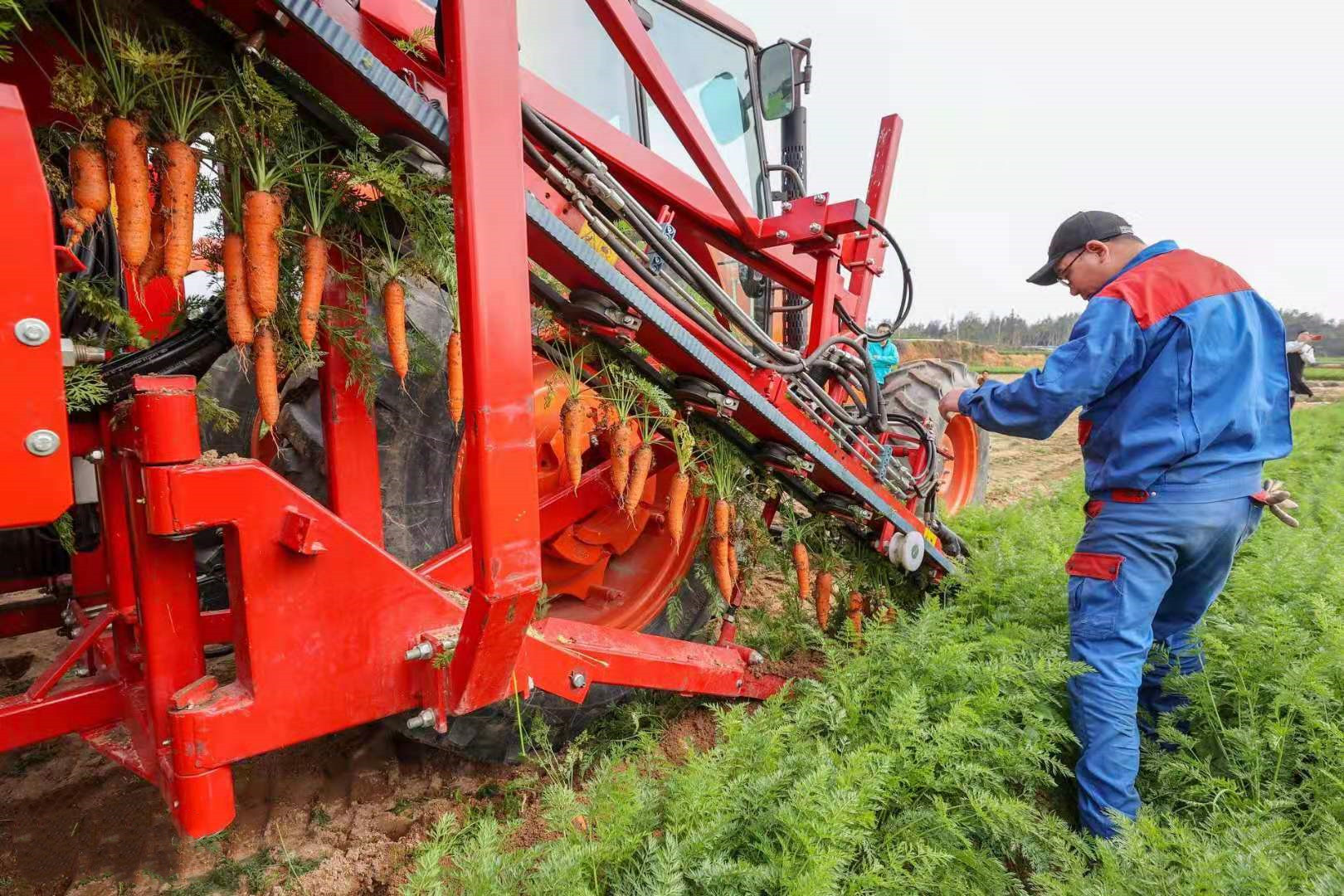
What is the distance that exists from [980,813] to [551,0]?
11.3 ft

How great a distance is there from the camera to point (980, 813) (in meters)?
2.00

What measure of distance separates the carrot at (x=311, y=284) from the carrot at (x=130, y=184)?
1.00ft

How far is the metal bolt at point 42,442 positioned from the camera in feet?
3.83

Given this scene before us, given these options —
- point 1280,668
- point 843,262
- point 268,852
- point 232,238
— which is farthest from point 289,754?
point 1280,668

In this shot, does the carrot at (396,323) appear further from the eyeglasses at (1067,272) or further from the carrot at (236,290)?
the eyeglasses at (1067,272)

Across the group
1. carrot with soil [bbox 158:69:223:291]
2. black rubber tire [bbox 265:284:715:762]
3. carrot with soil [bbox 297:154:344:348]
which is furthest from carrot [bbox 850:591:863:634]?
carrot with soil [bbox 158:69:223:291]

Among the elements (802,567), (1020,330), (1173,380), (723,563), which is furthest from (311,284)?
(1020,330)

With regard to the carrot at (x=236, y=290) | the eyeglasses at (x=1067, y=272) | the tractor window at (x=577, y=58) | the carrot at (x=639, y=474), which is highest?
the tractor window at (x=577, y=58)

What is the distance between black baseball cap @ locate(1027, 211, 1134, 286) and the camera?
274 cm

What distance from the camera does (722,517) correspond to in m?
2.65

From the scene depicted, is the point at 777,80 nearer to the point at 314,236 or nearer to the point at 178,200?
the point at 314,236

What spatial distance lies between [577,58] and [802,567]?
2.50 m

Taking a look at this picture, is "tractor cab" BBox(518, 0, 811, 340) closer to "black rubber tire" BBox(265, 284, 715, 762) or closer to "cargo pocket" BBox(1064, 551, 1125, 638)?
"black rubber tire" BBox(265, 284, 715, 762)

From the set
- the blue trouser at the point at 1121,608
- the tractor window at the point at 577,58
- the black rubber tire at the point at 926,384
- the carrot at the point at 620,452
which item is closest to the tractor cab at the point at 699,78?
the tractor window at the point at 577,58
